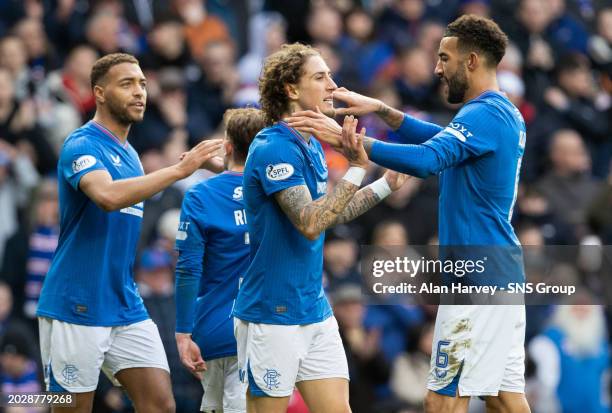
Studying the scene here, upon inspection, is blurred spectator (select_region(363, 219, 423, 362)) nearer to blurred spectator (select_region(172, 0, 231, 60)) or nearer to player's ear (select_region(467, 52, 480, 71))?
blurred spectator (select_region(172, 0, 231, 60))

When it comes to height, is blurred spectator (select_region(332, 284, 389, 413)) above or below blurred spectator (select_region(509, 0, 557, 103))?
below

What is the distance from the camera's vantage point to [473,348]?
23.6ft

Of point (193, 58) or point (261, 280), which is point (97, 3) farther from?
point (261, 280)

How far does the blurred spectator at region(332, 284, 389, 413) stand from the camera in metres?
11.4

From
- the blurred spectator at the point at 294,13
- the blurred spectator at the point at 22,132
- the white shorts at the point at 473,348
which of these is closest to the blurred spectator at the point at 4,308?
the blurred spectator at the point at 22,132

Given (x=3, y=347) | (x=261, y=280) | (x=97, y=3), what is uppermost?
(x=97, y=3)

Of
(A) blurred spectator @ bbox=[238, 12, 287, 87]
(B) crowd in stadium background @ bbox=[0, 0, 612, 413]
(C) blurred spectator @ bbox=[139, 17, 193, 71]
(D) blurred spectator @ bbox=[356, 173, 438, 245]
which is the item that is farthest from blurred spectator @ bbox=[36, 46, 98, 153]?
(D) blurred spectator @ bbox=[356, 173, 438, 245]

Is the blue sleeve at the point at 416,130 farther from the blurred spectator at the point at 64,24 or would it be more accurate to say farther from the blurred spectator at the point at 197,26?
the blurred spectator at the point at 197,26

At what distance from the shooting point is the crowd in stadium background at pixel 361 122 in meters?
11.7

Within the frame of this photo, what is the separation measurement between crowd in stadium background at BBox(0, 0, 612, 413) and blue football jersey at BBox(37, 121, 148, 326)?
298 cm

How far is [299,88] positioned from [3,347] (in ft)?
16.0

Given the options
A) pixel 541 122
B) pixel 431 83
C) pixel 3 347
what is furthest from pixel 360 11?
pixel 3 347

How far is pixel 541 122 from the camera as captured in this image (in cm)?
1473

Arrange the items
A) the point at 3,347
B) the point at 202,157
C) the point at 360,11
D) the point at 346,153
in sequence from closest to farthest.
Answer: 1. the point at 346,153
2. the point at 202,157
3. the point at 3,347
4. the point at 360,11
